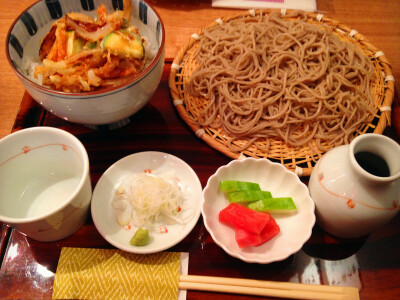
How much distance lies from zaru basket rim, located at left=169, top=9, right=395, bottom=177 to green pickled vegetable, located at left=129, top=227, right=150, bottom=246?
56 centimetres

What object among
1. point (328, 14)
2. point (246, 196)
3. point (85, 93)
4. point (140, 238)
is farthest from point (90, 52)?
point (328, 14)

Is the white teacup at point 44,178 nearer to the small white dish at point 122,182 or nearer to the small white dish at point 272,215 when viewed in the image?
the small white dish at point 122,182

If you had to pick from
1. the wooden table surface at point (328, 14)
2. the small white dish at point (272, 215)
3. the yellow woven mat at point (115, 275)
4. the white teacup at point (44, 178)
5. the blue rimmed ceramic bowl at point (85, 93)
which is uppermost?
the blue rimmed ceramic bowl at point (85, 93)

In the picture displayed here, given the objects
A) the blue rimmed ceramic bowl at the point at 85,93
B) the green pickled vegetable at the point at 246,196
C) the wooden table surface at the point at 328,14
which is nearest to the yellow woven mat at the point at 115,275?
the green pickled vegetable at the point at 246,196

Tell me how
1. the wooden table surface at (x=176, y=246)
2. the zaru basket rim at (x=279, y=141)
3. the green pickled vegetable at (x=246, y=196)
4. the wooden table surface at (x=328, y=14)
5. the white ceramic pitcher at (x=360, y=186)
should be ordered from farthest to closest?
the wooden table surface at (x=328, y=14) < the zaru basket rim at (x=279, y=141) < the green pickled vegetable at (x=246, y=196) < the wooden table surface at (x=176, y=246) < the white ceramic pitcher at (x=360, y=186)

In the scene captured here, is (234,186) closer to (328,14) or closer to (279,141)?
(279,141)

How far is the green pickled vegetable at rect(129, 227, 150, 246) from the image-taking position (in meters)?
1.20

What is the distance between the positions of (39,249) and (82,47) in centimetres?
90

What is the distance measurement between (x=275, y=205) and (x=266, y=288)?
33 cm

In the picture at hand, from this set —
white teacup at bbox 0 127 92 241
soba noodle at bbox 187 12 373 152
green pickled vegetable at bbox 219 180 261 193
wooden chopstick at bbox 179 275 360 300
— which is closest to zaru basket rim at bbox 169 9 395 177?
soba noodle at bbox 187 12 373 152

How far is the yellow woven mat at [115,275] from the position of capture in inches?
45.6

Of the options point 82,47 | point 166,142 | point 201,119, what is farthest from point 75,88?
point 201,119

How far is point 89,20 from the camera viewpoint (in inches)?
57.8

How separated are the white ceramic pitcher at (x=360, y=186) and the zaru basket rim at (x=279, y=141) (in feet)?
0.81
